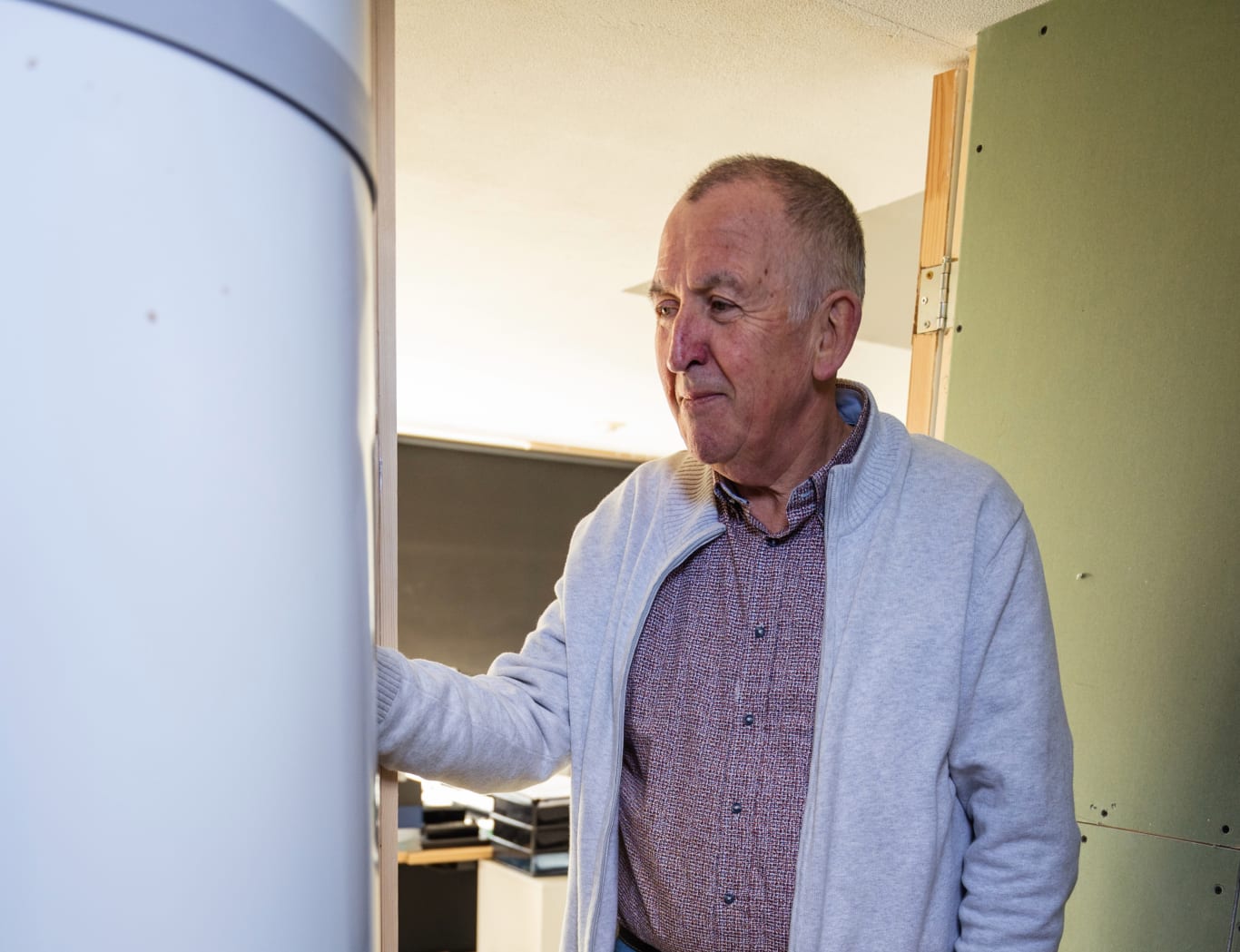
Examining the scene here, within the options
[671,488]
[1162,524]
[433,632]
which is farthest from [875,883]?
[433,632]

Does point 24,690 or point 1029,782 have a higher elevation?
point 24,690

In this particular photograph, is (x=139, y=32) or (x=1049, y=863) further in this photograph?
→ (x=1049, y=863)

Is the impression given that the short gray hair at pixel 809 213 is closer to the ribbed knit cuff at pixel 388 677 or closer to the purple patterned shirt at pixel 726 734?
the purple patterned shirt at pixel 726 734

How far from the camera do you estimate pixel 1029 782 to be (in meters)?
1.03

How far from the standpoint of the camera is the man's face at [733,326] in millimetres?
1114

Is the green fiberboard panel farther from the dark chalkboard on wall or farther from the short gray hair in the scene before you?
the dark chalkboard on wall

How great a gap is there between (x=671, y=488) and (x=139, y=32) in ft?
3.01

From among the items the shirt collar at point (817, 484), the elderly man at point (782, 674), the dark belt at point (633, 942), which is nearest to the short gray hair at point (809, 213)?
the elderly man at point (782, 674)

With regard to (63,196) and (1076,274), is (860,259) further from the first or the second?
(63,196)

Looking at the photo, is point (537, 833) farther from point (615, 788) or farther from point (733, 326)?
point (733, 326)

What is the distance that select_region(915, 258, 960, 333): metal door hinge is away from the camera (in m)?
1.68

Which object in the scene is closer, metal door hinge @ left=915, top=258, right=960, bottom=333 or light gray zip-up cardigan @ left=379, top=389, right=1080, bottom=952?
light gray zip-up cardigan @ left=379, top=389, right=1080, bottom=952

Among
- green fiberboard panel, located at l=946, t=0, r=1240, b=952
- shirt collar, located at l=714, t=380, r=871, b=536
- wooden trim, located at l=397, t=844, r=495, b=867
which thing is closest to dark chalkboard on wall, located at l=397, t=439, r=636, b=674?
wooden trim, located at l=397, t=844, r=495, b=867

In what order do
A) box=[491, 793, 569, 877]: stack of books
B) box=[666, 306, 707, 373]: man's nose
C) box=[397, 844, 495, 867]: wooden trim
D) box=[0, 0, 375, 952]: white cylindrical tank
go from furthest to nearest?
box=[397, 844, 495, 867]: wooden trim, box=[491, 793, 569, 877]: stack of books, box=[666, 306, 707, 373]: man's nose, box=[0, 0, 375, 952]: white cylindrical tank
